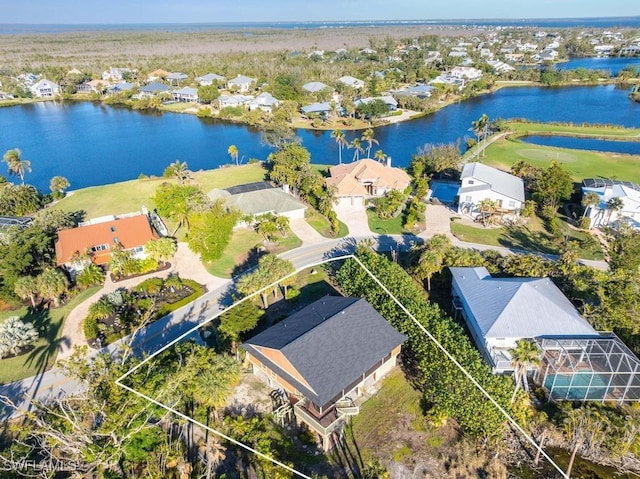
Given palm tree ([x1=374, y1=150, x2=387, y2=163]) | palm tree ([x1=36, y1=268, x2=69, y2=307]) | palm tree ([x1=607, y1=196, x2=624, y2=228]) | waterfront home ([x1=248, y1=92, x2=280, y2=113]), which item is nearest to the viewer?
palm tree ([x1=36, y1=268, x2=69, y2=307])

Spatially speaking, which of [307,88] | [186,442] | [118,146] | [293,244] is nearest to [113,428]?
[186,442]

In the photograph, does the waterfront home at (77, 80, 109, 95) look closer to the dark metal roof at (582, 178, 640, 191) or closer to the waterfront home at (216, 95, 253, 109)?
the waterfront home at (216, 95, 253, 109)

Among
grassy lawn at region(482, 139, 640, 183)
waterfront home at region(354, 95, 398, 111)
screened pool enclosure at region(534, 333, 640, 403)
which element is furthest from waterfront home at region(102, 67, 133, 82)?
screened pool enclosure at region(534, 333, 640, 403)

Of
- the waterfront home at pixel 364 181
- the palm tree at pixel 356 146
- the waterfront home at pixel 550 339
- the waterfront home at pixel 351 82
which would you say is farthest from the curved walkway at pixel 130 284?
the waterfront home at pixel 351 82

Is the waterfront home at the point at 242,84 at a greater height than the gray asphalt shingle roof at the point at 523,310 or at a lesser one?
greater

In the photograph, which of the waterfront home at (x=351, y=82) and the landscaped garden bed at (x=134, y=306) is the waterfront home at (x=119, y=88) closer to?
the waterfront home at (x=351, y=82)

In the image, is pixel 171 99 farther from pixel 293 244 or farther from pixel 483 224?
pixel 483 224

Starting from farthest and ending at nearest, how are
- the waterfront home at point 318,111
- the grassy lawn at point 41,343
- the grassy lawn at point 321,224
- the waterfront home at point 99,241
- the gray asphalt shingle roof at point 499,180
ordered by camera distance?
1. the waterfront home at point 318,111
2. the gray asphalt shingle roof at point 499,180
3. the grassy lawn at point 321,224
4. the waterfront home at point 99,241
5. the grassy lawn at point 41,343
